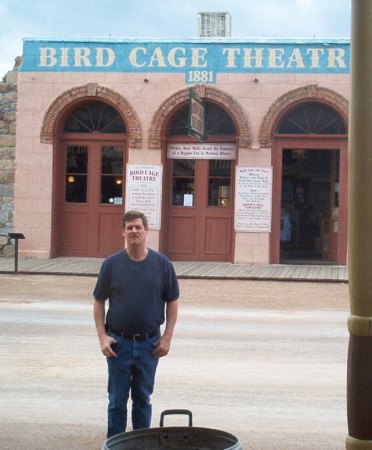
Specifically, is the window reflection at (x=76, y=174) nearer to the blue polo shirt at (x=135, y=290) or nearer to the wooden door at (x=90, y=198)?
the wooden door at (x=90, y=198)

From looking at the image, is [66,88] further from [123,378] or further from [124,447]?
[124,447]

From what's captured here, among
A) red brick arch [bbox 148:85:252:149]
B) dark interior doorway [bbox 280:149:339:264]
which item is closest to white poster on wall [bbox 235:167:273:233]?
→ red brick arch [bbox 148:85:252:149]

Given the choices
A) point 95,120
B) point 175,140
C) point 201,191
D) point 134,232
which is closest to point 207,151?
point 175,140

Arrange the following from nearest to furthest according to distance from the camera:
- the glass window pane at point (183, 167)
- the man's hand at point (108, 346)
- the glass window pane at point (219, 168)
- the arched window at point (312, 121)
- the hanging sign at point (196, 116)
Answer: the man's hand at point (108, 346)
the hanging sign at point (196, 116)
the arched window at point (312, 121)
the glass window pane at point (219, 168)
the glass window pane at point (183, 167)

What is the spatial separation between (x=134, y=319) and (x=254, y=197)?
15.1 m

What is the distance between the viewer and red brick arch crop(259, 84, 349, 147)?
64.4 ft

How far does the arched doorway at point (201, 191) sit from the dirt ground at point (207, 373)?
21.6 ft

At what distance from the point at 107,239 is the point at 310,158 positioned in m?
5.92

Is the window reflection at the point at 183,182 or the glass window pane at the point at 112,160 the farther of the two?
the glass window pane at the point at 112,160

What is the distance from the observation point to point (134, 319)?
515cm

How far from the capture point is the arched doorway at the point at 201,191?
67.2ft

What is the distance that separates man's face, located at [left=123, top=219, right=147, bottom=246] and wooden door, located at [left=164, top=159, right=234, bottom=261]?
603 inches

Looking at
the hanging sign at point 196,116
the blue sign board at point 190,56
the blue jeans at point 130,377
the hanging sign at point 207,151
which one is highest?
the blue sign board at point 190,56

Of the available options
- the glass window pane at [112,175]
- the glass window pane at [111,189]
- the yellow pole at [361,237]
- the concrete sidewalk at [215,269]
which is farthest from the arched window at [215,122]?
the yellow pole at [361,237]
